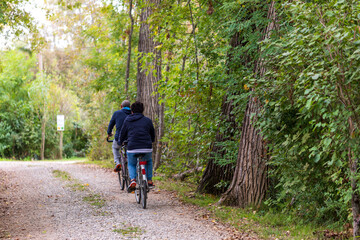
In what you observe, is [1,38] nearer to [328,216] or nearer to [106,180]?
[106,180]

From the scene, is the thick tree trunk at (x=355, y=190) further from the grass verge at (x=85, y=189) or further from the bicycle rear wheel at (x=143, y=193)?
the grass verge at (x=85, y=189)

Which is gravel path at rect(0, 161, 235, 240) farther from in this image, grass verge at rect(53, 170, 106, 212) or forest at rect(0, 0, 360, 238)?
forest at rect(0, 0, 360, 238)

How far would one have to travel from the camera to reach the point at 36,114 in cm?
3341

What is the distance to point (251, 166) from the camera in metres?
7.95

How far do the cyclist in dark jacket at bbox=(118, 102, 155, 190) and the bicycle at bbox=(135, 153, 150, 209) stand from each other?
4.4 inches

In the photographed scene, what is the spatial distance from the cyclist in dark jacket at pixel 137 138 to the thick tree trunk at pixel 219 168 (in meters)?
1.65

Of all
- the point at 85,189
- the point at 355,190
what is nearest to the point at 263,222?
the point at 355,190

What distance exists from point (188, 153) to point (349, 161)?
22.5 ft

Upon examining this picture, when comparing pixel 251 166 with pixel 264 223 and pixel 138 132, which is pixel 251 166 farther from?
pixel 138 132

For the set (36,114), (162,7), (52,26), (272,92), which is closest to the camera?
(272,92)

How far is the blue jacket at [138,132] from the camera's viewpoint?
8.38 m

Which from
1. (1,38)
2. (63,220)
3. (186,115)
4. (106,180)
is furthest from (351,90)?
(1,38)

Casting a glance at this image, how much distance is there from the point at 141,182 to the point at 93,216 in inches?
46.4

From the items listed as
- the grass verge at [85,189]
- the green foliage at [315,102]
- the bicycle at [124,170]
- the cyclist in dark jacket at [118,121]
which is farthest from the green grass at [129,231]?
the cyclist in dark jacket at [118,121]
